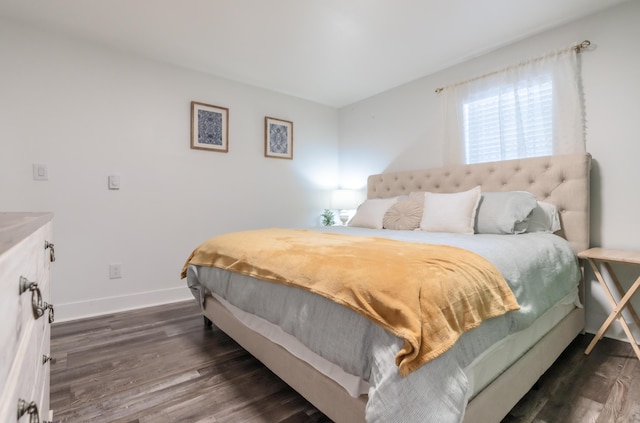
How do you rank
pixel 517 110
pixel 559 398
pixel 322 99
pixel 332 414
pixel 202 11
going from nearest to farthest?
pixel 332 414 → pixel 559 398 → pixel 202 11 → pixel 517 110 → pixel 322 99

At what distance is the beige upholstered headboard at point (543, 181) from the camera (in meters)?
2.11

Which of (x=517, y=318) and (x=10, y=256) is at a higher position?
(x=10, y=256)

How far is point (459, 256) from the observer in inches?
48.2

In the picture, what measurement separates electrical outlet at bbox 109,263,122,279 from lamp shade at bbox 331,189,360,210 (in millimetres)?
2464

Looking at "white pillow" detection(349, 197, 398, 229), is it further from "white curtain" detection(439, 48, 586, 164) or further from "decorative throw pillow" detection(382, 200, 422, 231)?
"white curtain" detection(439, 48, 586, 164)

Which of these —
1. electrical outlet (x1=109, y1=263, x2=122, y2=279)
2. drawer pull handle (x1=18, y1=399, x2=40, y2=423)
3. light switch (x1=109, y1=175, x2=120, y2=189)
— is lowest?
electrical outlet (x1=109, y1=263, x2=122, y2=279)

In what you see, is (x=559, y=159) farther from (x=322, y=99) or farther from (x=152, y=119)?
(x=152, y=119)

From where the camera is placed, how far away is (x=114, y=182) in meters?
2.70

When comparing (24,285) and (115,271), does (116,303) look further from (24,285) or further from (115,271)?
(24,285)

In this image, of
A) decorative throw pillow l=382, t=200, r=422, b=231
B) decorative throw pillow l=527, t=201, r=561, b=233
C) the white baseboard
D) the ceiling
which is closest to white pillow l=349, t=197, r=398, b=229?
decorative throw pillow l=382, t=200, r=422, b=231

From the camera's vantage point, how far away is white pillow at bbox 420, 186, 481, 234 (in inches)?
88.2

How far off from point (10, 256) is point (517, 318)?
149cm

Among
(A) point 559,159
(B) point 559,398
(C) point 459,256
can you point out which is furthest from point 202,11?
(B) point 559,398

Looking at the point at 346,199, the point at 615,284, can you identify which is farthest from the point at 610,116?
the point at 346,199
